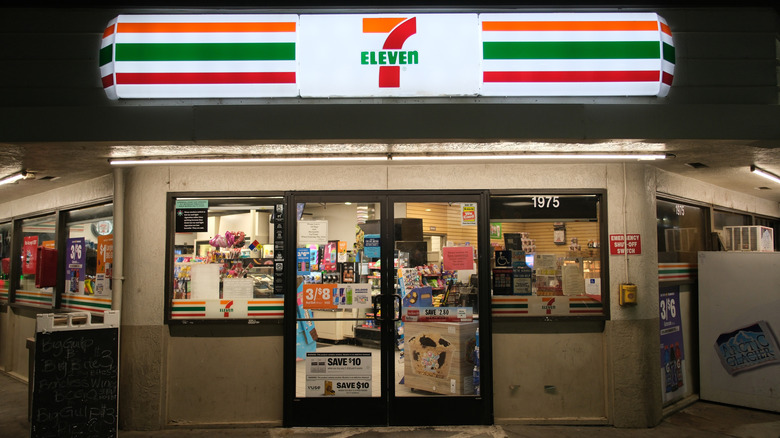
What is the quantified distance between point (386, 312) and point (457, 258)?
3.26ft

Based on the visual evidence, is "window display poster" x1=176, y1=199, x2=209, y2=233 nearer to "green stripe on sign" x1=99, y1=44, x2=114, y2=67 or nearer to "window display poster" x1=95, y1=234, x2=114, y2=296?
"window display poster" x1=95, y1=234, x2=114, y2=296

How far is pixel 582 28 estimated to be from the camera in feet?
16.5

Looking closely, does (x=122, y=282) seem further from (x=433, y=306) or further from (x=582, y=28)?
(x=582, y=28)

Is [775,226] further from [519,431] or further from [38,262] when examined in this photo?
[38,262]

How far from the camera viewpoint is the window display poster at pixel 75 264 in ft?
23.9

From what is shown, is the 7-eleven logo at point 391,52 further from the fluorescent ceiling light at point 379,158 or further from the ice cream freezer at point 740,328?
the ice cream freezer at point 740,328

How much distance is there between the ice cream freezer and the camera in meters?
6.60

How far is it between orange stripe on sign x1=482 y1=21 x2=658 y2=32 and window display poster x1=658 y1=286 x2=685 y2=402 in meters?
3.32

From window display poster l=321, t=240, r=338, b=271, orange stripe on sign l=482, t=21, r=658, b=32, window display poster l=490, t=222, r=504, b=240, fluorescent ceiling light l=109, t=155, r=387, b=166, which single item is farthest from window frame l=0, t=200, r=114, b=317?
orange stripe on sign l=482, t=21, r=658, b=32

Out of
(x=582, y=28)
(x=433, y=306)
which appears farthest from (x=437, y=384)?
(x=582, y=28)

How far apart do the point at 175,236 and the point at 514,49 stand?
13.6 ft

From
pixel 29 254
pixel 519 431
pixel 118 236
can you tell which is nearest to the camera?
pixel 519 431

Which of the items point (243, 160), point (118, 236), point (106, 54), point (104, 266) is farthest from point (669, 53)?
point (104, 266)

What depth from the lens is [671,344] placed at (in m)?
6.88
